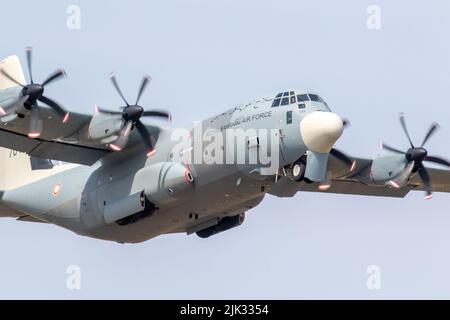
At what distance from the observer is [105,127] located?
3177 centimetres

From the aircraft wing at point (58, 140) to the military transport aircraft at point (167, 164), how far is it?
0.10ft

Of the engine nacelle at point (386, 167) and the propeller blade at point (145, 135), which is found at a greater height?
the propeller blade at point (145, 135)

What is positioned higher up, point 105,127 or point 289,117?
point 105,127

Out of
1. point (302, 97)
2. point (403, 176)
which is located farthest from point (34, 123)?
point (403, 176)

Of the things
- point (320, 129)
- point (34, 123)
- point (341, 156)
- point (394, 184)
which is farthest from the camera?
point (394, 184)

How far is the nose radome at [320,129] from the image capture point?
28.9 m

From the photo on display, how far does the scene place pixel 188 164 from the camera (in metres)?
31.2

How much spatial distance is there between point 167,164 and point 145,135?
1423 mm

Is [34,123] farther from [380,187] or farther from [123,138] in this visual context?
[380,187]

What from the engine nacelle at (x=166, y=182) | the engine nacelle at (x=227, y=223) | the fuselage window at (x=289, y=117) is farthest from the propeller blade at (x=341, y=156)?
the engine nacelle at (x=166, y=182)

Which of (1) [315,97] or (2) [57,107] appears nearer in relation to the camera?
(1) [315,97]

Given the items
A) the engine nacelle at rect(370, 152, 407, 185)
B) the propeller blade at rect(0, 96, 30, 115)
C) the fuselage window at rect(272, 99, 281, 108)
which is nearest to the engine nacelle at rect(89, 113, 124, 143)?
the propeller blade at rect(0, 96, 30, 115)

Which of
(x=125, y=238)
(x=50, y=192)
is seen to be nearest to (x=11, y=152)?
(x=50, y=192)

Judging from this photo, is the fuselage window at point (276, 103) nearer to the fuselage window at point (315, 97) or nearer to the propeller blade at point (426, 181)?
the fuselage window at point (315, 97)
